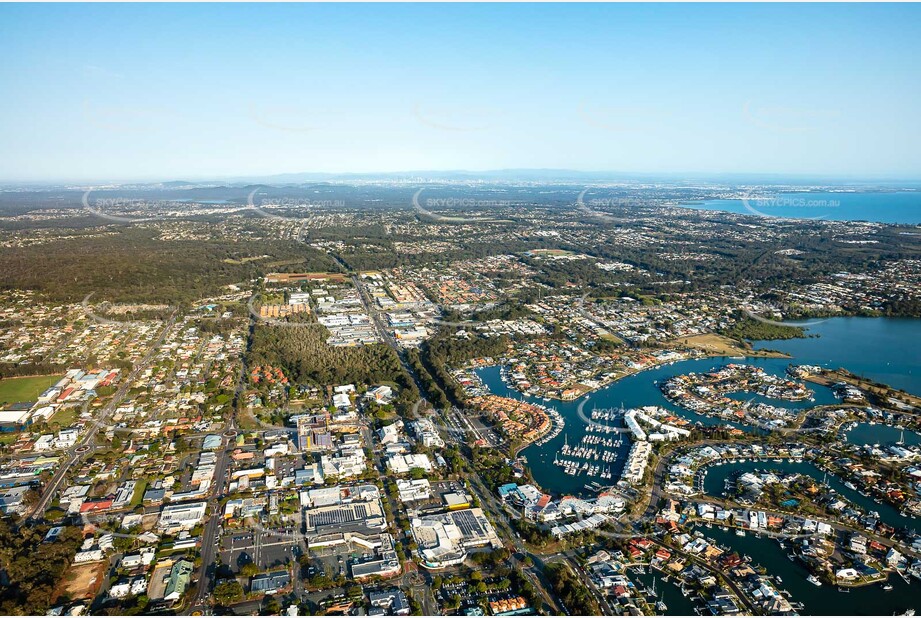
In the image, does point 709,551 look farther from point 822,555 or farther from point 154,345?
point 154,345

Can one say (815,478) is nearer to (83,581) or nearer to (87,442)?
(83,581)

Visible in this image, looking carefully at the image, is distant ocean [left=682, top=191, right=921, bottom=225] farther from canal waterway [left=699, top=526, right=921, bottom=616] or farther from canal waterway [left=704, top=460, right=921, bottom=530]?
canal waterway [left=699, top=526, right=921, bottom=616]

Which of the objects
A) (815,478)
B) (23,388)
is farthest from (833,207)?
(23,388)

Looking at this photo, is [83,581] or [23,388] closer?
[83,581]

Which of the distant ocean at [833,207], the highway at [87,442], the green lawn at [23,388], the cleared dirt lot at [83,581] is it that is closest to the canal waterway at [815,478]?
the cleared dirt lot at [83,581]

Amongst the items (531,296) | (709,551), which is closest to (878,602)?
(709,551)

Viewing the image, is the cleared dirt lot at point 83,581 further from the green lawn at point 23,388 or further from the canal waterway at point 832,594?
the canal waterway at point 832,594

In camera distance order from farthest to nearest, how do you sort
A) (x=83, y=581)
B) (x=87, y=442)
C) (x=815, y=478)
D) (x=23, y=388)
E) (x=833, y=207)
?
(x=833, y=207) → (x=23, y=388) → (x=87, y=442) → (x=815, y=478) → (x=83, y=581)

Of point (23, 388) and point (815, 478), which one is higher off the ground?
point (23, 388)
